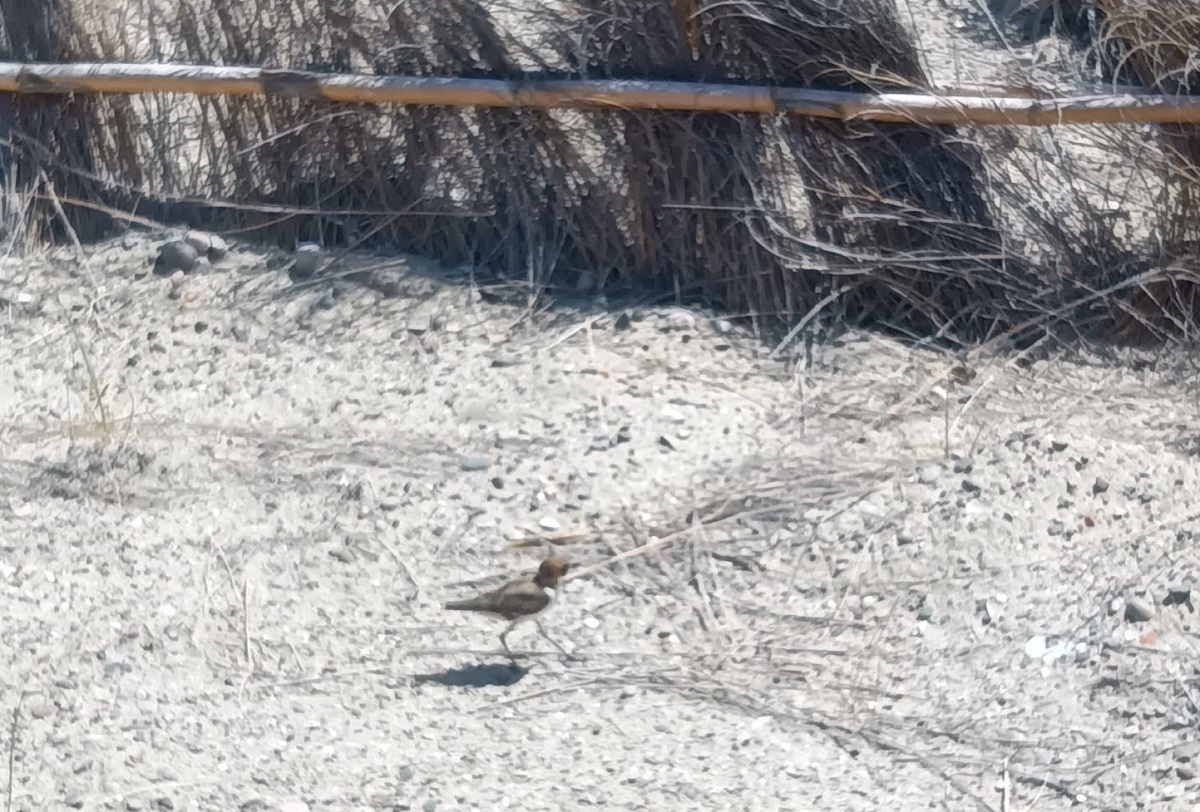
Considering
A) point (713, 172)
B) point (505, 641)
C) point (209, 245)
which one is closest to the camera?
point (505, 641)

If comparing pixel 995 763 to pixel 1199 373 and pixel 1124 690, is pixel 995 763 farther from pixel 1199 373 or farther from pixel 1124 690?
pixel 1199 373

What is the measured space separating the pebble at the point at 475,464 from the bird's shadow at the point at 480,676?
74cm

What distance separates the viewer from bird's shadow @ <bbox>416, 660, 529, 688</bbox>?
3.61 metres

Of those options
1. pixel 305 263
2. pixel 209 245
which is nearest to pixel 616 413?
pixel 305 263

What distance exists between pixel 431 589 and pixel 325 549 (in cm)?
32

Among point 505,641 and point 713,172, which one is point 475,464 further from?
point 713,172

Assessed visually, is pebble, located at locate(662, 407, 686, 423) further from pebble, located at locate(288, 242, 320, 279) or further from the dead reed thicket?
pebble, located at locate(288, 242, 320, 279)

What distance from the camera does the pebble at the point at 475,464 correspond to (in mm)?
4270

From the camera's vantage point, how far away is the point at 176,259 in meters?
5.16

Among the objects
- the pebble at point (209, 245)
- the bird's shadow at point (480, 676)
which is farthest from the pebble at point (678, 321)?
the pebble at point (209, 245)

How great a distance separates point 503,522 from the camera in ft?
13.5

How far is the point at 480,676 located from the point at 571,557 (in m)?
0.48

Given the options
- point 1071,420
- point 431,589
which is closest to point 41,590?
point 431,589

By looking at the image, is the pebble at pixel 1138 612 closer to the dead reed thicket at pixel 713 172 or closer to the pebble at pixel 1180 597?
the pebble at pixel 1180 597
